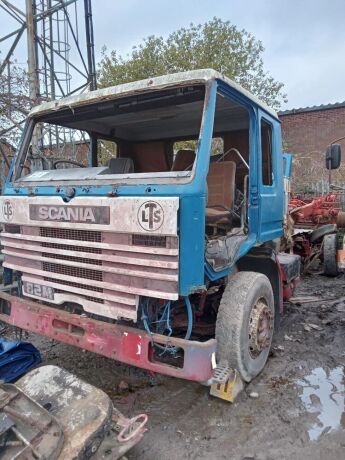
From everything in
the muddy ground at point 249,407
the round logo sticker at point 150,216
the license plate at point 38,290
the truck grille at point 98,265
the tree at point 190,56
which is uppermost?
the tree at point 190,56

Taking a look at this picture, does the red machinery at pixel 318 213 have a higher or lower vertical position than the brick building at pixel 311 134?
lower

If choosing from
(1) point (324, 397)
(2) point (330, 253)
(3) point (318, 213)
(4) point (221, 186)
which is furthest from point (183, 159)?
(3) point (318, 213)

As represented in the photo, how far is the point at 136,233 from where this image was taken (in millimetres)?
2719

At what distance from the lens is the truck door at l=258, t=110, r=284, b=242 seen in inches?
153

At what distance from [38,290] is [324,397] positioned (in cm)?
263

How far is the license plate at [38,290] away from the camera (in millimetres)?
3345

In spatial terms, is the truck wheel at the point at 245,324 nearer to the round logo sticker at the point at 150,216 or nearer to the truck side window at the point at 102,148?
the round logo sticker at the point at 150,216

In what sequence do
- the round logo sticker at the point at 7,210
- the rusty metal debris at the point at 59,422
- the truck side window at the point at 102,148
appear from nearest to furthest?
the rusty metal debris at the point at 59,422
the round logo sticker at the point at 7,210
the truck side window at the point at 102,148

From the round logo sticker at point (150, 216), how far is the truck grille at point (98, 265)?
0.28 feet

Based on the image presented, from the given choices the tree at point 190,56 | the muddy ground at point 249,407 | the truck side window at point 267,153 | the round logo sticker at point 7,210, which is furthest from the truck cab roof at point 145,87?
the tree at point 190,56

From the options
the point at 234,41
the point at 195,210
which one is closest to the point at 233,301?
the point at 195,210

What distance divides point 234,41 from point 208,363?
15525 mm

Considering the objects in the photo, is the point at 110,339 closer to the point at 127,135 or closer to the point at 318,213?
the point at 127,135

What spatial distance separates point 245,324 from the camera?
3176mm
